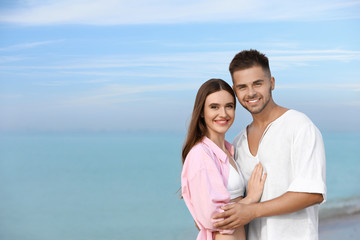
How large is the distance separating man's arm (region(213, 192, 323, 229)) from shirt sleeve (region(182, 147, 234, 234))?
0.05 meters

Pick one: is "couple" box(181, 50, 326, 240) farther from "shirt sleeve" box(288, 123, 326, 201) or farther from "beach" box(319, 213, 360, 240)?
"beach" box(319, 213, 360, 240)

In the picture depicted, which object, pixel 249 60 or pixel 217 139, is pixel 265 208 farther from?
pixel 249 60

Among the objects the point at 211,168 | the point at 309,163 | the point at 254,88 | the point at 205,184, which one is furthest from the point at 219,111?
the point at 309,163

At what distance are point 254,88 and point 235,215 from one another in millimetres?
815

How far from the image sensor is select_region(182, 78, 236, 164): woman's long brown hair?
9.41ft

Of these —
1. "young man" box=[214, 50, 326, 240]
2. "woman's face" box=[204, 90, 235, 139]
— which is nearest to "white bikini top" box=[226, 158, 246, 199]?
"young man" box=[214, 50, 326, 240]

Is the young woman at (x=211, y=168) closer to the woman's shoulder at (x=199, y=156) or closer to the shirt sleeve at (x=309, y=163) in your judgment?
the woman's shoulder at (x=199, y=156)

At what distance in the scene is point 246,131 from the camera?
10.5 feet

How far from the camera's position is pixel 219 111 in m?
2.86

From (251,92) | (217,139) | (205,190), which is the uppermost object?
(251,92)

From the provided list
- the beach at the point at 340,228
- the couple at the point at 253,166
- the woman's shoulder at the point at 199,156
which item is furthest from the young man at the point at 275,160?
the beach at the point at 340,228

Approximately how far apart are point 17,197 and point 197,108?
13541mm

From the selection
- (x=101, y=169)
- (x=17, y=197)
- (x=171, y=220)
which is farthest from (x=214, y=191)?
(x=101, y=169)

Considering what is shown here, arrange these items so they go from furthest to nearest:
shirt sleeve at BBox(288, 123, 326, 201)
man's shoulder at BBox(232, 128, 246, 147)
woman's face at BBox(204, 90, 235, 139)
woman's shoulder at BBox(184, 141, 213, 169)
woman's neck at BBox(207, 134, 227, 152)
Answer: man's shoulder at BBox(232, 128, 246, 147) → woman's neck at BBox(207, 134, 227, 152) → woman's face at BBox(204, 90, 235, 139) → woman's shoulder at BBox(184, 141, 213, 169) → shirt sleeve at BBox(288, 123, 326, 201)
